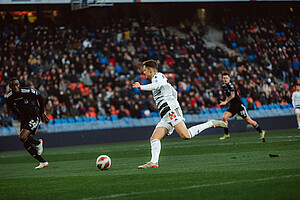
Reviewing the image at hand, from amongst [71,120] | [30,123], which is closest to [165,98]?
[30,123]

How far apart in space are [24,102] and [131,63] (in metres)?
16.5

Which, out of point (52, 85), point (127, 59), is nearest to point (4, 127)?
point (52, 85)

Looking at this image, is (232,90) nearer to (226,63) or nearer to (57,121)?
(57,121)

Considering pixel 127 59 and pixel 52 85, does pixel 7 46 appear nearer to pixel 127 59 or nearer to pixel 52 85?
pixel 52 85

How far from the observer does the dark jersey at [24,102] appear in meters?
12.1

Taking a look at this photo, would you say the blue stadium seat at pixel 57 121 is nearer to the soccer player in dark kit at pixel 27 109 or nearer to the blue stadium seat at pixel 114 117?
the blue stadium seat at pixel 114 117

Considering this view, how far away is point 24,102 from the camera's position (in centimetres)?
1223

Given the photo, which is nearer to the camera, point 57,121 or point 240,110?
point 240,110

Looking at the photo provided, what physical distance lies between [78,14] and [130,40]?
150 inches

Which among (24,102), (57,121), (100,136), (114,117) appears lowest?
(100,136)

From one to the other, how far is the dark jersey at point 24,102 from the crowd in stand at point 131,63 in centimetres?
1078

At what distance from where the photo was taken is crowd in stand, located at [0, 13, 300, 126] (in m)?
24.8

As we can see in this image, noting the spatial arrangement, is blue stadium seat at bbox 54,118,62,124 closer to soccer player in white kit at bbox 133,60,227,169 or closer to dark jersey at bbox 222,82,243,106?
dark jersey at bbox 222,82,243,106

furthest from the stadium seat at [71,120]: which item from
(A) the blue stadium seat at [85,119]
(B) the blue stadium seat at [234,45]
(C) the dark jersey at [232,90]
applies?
(B) the blue stadium seat at [234,45]
